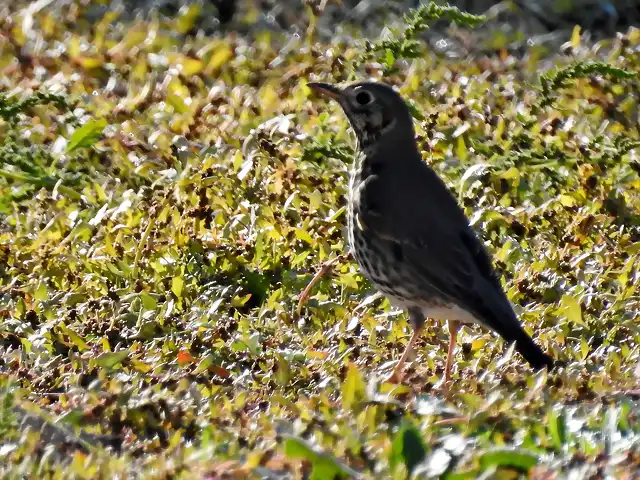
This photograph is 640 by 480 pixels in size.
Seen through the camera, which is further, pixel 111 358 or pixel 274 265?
pixel 274 265

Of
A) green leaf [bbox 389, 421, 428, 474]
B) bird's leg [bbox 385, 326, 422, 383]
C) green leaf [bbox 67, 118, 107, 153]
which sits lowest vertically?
bird's leg [bbox 385, 326, 422, 383]

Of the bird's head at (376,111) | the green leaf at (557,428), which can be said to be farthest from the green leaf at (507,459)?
the bird's head at (376,111)

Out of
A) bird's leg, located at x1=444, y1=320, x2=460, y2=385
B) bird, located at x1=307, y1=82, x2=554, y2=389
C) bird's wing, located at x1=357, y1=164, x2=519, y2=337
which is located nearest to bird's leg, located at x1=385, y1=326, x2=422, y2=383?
bird, located at x1=307, y1=82, x2=554, y2=389

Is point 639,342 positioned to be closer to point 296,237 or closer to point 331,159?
point 296,237

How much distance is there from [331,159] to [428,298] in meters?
2.22

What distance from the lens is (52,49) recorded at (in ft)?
33.1

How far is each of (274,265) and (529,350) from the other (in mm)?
1753

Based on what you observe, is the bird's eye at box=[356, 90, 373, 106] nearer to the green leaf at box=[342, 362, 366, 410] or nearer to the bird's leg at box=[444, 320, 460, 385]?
the bird's leg at box=[444, 320, 460, 385]

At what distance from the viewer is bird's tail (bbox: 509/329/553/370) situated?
5.95 meters

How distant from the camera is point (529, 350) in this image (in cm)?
597

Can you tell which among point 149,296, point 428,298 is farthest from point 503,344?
point 149,296

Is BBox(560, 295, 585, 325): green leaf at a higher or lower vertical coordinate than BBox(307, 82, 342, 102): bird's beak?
lower

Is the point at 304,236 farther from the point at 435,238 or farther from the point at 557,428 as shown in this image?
the point at 557,428

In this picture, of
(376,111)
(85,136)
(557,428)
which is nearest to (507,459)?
(557,428)
